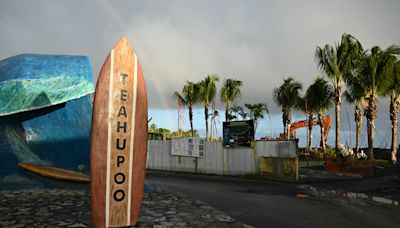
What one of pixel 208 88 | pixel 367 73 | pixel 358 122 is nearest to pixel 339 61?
pixel 367 73

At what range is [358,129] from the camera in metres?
32.3

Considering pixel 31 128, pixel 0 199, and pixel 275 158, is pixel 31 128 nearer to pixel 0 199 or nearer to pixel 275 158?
pixel 0 199

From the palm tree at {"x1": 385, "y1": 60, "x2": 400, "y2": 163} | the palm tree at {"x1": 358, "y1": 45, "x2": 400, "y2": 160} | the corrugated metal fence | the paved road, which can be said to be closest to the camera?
the paved road

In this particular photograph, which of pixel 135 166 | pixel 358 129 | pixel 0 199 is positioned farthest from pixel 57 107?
pixel 358 129

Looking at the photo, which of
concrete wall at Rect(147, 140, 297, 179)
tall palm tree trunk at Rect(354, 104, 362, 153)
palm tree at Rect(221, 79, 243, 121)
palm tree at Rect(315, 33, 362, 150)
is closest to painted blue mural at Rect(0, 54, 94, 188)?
concrete wall at Rect(147, 140, 297, 179)

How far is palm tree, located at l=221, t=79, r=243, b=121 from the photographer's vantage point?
36625mm

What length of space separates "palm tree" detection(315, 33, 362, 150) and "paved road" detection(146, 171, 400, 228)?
15.1 metres

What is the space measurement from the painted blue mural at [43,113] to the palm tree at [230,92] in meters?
25.8

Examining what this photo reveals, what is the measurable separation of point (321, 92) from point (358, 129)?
5.42 meters

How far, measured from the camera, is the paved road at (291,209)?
7.43 metres

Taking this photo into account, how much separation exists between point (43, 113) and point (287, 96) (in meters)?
28.5

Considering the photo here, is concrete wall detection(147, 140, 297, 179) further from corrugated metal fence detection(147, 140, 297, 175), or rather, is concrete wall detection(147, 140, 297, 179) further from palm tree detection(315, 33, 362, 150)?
Result: palm tree detection(315, 33, 362, 150)

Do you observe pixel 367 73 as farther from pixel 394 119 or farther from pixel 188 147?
pixel 188 147

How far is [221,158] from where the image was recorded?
18469 mm
